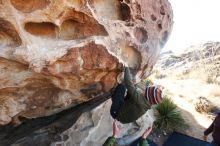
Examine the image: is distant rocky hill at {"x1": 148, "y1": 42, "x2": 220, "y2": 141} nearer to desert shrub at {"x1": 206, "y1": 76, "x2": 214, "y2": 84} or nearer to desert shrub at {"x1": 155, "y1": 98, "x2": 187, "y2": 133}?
desert shrub at {"x1": 206, "y1": 76, "x2": 214, "y2": 84}

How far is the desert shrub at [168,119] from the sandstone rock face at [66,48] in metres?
3.49

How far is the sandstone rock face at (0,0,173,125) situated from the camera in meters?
4.27

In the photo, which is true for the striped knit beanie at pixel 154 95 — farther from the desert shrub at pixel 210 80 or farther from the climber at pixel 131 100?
the desert shrub at pixel 210 80

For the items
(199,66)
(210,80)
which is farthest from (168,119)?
(199,66)

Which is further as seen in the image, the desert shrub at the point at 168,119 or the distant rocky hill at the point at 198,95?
the distant rocky hill at the point at 198,95

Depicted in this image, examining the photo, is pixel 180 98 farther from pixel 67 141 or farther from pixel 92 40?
pixel 92 40

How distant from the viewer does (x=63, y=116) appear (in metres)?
6.54

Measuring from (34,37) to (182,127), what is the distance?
6183 millimetres

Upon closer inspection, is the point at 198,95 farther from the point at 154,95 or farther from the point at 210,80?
the point at 154,95

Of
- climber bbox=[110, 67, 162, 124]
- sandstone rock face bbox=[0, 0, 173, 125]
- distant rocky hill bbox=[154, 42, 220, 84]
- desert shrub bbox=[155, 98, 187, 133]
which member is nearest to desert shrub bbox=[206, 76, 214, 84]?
distant rocky hill bbox=[154, 42, 220, 84]

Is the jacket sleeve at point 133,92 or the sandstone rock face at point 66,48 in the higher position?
the sandstone rock face at point 66,48

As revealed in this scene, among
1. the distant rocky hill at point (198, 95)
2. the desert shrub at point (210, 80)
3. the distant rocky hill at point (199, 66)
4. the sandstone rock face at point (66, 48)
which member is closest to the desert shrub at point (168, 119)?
the distant rocky hill at point (198, 95)

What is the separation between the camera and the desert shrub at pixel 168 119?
9.13 meters

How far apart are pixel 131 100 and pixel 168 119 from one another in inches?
174
